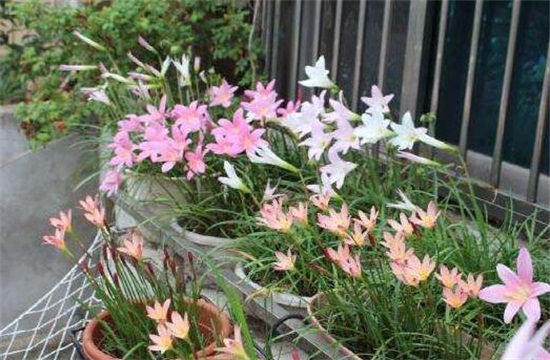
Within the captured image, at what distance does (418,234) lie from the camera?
1.56 metres

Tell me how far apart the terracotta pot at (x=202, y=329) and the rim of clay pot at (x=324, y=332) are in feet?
0.67

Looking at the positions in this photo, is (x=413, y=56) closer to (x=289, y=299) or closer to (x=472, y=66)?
(x=472, y=66)

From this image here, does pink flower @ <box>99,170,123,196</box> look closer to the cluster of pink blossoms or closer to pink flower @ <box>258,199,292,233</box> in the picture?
the cluster of pink blossoms

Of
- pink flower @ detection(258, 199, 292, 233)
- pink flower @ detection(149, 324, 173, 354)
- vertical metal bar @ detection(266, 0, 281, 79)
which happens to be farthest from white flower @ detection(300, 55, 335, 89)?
vertical metal bar @ detection(266, 0, 281, 79)

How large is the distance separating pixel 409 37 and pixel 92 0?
5.35 ft

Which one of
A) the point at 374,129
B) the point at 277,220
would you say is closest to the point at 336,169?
the point at 374,129

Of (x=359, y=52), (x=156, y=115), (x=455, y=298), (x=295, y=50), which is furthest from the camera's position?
(x=295, y=50)

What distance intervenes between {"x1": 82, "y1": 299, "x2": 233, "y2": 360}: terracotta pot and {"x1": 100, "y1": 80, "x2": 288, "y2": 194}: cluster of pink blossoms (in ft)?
1.42

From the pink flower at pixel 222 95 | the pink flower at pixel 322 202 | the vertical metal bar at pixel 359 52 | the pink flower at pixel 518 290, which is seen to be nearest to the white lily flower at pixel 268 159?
the pink flower at pixel 322 202

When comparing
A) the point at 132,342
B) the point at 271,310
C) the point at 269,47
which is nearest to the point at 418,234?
the point at 271,310

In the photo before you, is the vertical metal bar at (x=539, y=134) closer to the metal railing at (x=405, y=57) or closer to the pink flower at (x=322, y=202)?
the metal railing at (x=405, y=57)

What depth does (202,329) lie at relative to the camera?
1.79m

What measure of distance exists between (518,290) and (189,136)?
58.8 inches

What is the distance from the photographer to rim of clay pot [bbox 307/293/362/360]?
1.50 m
